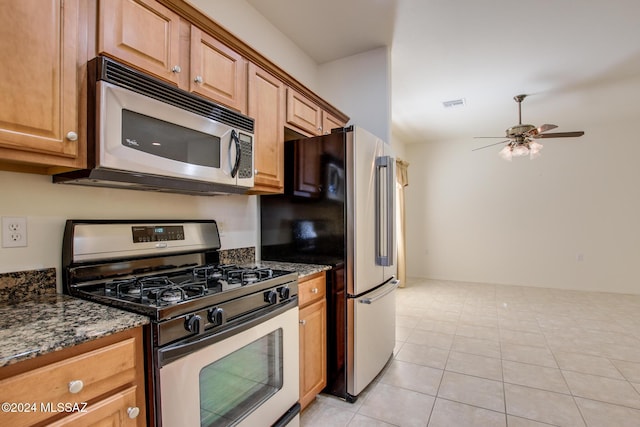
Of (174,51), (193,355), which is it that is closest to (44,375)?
(193,355)

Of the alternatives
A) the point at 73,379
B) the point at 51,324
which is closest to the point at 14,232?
the point at 51,324

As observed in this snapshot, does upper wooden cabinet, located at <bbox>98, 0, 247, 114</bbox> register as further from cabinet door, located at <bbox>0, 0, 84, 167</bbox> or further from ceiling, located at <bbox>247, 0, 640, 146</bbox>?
ceiling, located at <bbox>247, 0, 640, 146</bbox>

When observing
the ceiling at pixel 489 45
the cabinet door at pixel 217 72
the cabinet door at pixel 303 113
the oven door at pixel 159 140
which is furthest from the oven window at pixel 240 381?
the ceiling at pixel 489 45

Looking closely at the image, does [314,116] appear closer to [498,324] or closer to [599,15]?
[599,15]

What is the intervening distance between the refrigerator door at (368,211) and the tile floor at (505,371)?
78 centimetres

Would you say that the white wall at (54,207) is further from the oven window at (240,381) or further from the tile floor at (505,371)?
the tile floor at (505,371)

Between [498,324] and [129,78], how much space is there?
13.4 ft

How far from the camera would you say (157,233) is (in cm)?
169

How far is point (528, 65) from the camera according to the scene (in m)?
3.18

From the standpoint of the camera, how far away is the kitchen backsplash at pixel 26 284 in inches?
46.5

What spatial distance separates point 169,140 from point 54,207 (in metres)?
0.55

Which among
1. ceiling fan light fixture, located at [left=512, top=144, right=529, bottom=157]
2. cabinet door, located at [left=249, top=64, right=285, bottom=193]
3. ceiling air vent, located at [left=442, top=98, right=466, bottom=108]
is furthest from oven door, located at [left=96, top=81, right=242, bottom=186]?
ceiling fan light fixture, located at [left=512, top=144, right=529, bottom=157]

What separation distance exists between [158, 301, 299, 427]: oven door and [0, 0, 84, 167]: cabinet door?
30.9 inches

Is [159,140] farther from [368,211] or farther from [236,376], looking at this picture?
[368,211]
